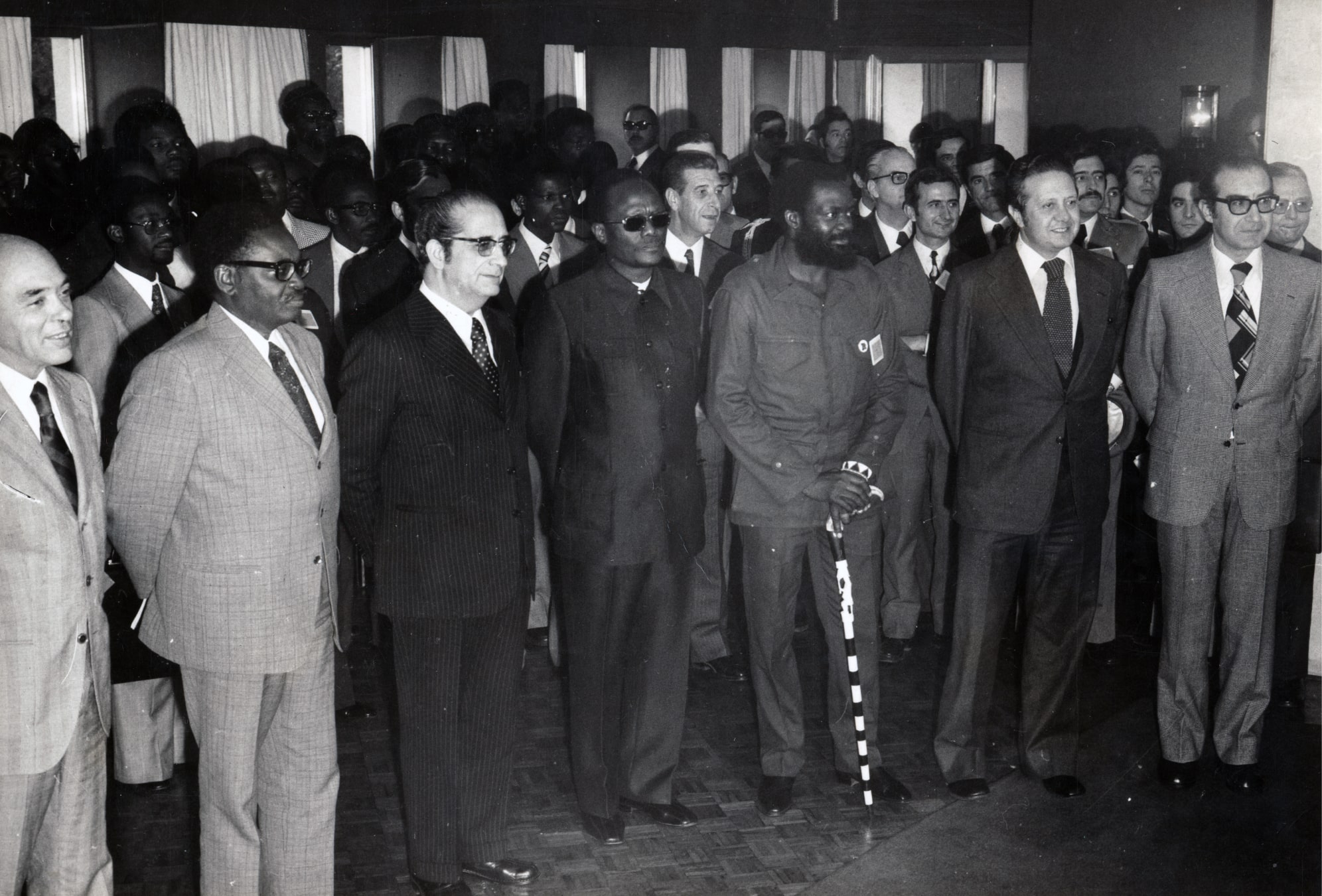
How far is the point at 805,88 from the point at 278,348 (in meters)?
11.0

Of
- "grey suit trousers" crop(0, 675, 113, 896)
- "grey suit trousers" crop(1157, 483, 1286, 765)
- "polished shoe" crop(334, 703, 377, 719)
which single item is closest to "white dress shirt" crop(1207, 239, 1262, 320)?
"grey suit trousers" crop(1157, 483, 1286, 765)

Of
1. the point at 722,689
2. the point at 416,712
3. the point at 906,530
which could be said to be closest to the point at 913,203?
the point at 906,530

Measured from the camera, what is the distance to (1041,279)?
4.46m

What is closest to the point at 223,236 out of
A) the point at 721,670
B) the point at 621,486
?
the point at 621,486

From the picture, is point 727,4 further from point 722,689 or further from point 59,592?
point 59,592

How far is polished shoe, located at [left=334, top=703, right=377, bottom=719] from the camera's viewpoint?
17.2 feet

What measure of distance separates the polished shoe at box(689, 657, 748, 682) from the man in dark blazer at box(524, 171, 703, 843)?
1.28 meters

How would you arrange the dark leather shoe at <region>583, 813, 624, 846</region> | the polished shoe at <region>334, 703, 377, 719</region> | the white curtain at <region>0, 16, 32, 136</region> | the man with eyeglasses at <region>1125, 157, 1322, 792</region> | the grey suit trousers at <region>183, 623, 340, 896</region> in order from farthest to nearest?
the white curtain at <region>0, 16, 32, 136</region> < the polished shoe at <region>334, 703, 377, 719</region> < the man with eyeglasses at <region>1125, 157, 1322, 792</region> < the dark leather shoe at <region>583, 813, 624, 846</region> < the grey suit trousers at <region>183, 623, 340, 896</region>

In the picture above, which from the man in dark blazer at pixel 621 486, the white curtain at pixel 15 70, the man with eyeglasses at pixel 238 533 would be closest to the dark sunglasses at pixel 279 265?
the man with eyeglasses at pixel 238 533

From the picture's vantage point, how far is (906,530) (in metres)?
5.95

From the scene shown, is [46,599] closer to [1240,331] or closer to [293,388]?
[293,388]

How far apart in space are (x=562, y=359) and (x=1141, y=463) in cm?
242

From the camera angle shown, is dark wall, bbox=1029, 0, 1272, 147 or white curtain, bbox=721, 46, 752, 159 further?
white curtain, bbox=721, 46, 752, 159

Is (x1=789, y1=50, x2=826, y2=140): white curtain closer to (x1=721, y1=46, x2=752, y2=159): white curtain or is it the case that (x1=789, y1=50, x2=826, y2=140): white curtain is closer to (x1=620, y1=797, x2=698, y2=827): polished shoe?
(x1=721, y1=46, x2=752, y2=159): white curtain
